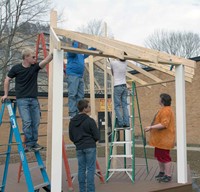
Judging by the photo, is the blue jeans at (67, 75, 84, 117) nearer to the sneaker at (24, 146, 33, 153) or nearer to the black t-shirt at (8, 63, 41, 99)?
the black t-shirt at (8, 63, 41, 99)

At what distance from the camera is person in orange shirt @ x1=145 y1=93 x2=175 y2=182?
630 cm

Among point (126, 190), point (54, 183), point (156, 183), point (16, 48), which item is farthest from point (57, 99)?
point (16, 48)

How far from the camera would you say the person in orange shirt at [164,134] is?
6.30m

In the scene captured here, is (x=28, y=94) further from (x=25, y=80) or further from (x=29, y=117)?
(x=29, y=117)

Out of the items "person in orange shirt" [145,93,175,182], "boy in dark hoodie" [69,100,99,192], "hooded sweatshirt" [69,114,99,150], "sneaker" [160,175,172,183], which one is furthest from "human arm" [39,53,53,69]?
"sneaker" [160,175,172,183]

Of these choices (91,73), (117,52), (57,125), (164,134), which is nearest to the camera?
(117,52)

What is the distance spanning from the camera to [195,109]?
18.1m

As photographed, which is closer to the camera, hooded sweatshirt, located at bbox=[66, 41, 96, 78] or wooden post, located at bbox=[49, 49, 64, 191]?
wooden post, located at bbox=[49, 49, 64, 191]

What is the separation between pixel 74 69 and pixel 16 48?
17.9 meters

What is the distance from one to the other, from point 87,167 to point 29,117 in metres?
1.26

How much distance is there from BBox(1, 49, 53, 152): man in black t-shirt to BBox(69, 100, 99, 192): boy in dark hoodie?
0.68m

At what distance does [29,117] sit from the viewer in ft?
17.1

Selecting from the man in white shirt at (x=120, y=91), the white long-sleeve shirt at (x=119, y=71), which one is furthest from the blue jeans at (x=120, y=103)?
the white long-sleeve shirt at (x=119, y=71)

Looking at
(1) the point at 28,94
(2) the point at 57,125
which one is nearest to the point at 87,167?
(2) the point at 57,125
